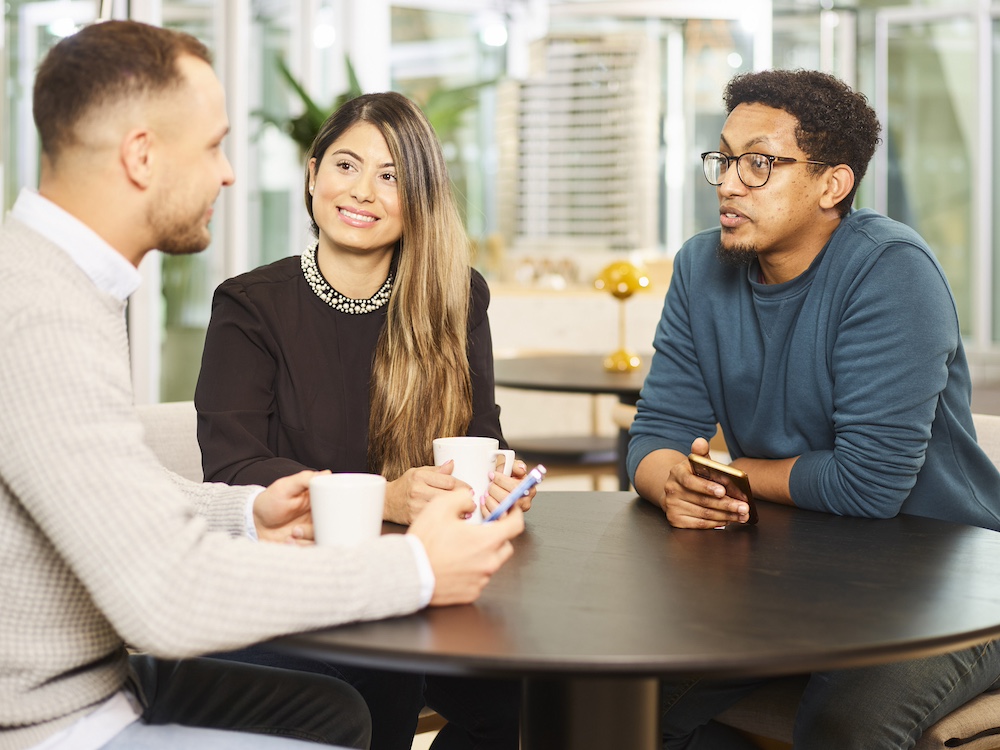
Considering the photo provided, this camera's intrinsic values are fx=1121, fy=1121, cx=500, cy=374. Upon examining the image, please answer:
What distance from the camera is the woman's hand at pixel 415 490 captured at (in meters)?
1.47

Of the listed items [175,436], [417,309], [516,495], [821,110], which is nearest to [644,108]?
[821,110]

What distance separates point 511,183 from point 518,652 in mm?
6243

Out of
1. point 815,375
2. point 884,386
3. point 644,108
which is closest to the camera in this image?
point 884,386

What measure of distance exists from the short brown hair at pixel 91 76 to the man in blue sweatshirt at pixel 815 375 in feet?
2.82

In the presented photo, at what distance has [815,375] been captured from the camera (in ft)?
5.84

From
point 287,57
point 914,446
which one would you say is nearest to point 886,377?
point 914,446

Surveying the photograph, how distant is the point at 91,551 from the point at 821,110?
4.60 feet

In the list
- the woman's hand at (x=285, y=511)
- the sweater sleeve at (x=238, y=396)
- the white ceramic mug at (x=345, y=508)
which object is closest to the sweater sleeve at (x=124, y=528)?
the white ceramic mug at (x=345, y=508)

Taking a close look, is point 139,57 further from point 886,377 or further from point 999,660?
point 999,660

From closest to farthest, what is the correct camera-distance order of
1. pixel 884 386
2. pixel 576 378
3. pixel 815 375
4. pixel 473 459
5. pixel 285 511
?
1. pixel 285 511
2. pixel 473 459
3. pixel 884 386
4. pixel 815 375
5. pixel 576 378

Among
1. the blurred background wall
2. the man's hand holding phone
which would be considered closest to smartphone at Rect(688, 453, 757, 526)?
the man's hand holding phone

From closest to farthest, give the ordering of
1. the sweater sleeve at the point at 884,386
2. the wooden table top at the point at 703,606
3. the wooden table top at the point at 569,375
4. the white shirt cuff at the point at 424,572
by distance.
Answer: the wooden table top at the point at 703,606 → the white shirt cuff at the point at 424,572 → the sweater sleeve at the point at 884,386 → the wooden table top at the point at 569,375

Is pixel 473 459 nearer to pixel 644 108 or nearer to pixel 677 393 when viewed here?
pixel 677 393

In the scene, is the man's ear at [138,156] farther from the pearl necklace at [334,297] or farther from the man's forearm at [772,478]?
the man's forearm at [772,478]
